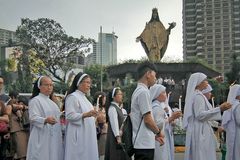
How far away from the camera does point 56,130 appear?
7195 millimetres

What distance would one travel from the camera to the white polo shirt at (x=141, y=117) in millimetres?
5984

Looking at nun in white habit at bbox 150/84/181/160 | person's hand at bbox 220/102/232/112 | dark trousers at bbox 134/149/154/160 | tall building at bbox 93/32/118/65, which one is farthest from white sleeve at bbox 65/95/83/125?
tall building at bbox 93/32/118/65

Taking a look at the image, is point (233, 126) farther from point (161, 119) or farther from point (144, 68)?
point (144, 68)

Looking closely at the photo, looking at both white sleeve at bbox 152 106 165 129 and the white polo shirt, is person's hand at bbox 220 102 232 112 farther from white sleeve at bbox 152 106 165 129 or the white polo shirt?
the white polo shirt

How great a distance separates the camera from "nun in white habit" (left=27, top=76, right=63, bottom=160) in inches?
273

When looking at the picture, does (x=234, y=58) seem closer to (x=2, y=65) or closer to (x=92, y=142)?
(x=2, y=65)

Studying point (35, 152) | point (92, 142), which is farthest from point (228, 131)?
point (35, 152)

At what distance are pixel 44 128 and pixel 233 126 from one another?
347cm

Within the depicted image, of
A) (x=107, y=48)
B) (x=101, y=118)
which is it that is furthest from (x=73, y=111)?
(x=107, y=48)

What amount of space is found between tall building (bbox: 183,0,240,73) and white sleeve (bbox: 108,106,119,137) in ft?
183

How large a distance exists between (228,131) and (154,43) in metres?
28.3

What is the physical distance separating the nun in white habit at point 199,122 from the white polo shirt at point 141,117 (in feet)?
4.64

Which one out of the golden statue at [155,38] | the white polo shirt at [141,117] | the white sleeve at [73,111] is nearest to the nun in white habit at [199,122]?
the white polo shirt at [141,117]

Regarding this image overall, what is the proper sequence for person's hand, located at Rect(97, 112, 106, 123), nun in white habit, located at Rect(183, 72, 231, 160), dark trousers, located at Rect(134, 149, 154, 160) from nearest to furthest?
dark trousers, located at Rect(134, 149, 154, 160)
nun in white habit, located at Rect(183, 72, 231, 160)
person's hand, located at Rect(97, 112, 106, 123)
